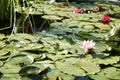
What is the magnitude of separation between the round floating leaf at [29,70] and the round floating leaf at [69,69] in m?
0.17

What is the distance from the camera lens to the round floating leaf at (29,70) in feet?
5.60

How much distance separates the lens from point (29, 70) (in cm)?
174

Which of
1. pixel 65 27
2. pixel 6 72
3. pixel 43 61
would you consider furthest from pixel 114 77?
pixel 65 27

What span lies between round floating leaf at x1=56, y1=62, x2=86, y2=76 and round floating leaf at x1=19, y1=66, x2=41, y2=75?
0.54 ft

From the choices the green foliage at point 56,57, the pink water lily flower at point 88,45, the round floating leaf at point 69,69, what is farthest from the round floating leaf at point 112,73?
the pink water lily flower at point 88,45

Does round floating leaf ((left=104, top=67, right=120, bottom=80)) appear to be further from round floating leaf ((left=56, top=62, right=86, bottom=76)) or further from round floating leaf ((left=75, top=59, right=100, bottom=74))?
round floating leaf ((left=56, top=62, right=86, bottom=76))

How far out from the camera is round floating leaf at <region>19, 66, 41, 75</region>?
1.71 metres

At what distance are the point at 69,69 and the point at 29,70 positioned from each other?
274 mm

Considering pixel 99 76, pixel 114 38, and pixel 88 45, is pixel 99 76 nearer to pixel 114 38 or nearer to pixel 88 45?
pixel 88 45

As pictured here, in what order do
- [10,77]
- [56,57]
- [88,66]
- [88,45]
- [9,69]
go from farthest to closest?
[88,45]
[56,57]
[88,66]
[9,69]
[10,77]

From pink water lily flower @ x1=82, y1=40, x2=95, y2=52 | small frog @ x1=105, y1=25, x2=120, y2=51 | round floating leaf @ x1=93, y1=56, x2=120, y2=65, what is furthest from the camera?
small frog @ x1=105, y1=25, x2=120, y2=51

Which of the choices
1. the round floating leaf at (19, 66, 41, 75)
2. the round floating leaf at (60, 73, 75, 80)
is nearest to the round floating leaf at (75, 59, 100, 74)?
the round floating leaf at (60, 73, 75, 80)

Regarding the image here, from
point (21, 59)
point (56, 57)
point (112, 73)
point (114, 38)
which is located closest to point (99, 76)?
point (112, 73)

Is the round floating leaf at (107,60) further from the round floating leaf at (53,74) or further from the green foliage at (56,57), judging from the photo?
the round floating leaf at (53,74)
